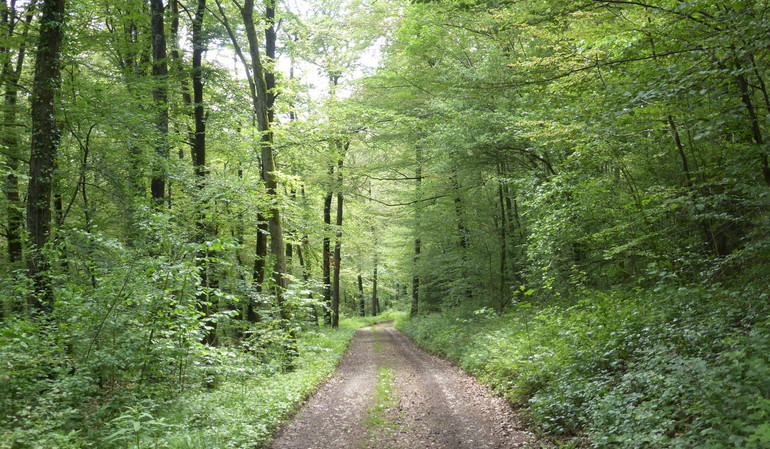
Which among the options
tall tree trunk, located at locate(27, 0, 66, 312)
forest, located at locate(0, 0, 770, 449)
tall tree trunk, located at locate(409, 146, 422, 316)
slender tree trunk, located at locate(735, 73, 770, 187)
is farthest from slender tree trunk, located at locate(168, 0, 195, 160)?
slender tree trunk, located at locate(735, 73, 770, 187)

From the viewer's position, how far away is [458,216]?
18.1m

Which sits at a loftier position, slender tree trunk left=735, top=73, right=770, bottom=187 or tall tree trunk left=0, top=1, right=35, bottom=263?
tall tree trunk left=0, top=1, right=35, bottom=263

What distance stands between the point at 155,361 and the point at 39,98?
500 cm

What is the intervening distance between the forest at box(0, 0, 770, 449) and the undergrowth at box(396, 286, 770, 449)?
0.04 meters

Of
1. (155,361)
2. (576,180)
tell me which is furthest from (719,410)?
(155,361)

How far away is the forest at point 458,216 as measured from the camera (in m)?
5.03

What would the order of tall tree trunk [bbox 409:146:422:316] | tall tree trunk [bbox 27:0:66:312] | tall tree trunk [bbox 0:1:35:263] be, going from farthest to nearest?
1. tall tree trunk [bbox 409:146:422:316]
2. tall tree trunk [bbox 0:1:35:263]
3. tall tree trunk [bbox 27:0:66:312]

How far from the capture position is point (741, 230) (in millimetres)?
7215

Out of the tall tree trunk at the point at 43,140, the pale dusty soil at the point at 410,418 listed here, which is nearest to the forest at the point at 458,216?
the tall tree trunk at the point at 43,140

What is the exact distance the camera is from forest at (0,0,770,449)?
5.03m

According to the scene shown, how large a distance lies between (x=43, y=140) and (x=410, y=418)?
8132mm

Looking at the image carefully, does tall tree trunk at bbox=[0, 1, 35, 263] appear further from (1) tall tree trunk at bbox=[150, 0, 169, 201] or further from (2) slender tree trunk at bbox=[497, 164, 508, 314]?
(2) slender tree trunk at bbox=[497, 164, 508, 314]

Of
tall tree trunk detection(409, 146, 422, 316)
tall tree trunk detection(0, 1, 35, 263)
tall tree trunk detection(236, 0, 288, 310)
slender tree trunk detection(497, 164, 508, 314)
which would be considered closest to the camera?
tall tree trunk detection(0, 1, 35, 263)

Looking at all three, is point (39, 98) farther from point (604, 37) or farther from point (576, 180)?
point (576, 180)
